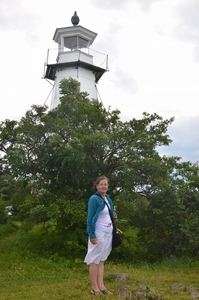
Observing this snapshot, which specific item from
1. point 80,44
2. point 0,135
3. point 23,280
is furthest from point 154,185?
point 80,44

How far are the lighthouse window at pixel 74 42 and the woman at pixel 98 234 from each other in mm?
18108

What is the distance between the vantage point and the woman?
5.59 metres

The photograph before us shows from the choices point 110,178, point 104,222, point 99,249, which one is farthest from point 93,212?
point 110,178

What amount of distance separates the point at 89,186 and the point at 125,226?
1611 millimetres

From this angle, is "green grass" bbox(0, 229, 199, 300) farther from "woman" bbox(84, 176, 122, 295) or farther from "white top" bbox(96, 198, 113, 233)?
"white top" bbox(96, 198, 113, 233)

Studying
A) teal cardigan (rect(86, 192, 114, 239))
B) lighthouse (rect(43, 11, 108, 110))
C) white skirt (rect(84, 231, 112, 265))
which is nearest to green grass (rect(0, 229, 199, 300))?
white skirt (rect(84, 231, 112, 265))

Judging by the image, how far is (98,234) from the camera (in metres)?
5.62

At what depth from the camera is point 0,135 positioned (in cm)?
1708

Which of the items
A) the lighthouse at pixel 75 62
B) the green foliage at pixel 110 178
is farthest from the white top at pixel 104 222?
the lighthouse at pixel 75 62

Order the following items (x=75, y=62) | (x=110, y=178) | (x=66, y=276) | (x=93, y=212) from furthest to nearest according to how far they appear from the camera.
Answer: (x=75, y=62) → (x=110, y=178) → (x=66, y=276) → (x=93, y=212)

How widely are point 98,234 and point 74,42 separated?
1866 cm

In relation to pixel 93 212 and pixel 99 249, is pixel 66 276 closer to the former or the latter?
pixel 99 249

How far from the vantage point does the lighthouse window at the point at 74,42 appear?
2252cm

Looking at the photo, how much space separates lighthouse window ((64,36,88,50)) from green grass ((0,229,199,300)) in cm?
1391
